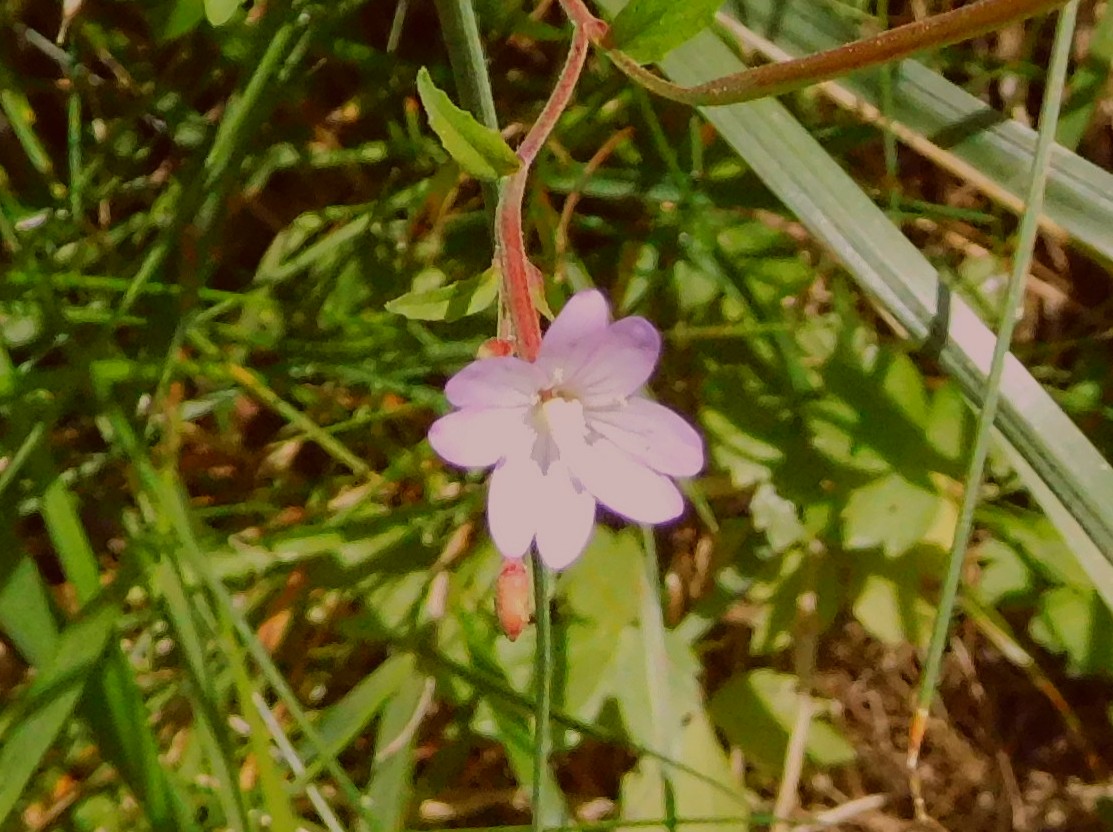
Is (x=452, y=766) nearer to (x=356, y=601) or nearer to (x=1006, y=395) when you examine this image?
(x=356, y=601)

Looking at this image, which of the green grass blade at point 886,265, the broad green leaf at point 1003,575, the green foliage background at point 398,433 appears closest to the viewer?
the green grass blade at point 886,265

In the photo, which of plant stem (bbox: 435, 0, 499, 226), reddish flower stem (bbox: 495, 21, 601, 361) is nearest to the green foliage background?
plant stem (bbox: 435, 0, 499, 226)

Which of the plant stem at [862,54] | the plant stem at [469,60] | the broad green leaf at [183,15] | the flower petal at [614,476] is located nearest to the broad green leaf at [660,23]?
the plant stem at [862,54]

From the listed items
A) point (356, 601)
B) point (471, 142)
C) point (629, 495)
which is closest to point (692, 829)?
point (356, 601)

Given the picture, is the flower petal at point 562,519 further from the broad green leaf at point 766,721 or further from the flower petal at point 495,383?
the broad green leaf at point 766,721

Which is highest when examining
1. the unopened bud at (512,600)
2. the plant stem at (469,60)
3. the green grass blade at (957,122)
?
the plant stem at (469,60)

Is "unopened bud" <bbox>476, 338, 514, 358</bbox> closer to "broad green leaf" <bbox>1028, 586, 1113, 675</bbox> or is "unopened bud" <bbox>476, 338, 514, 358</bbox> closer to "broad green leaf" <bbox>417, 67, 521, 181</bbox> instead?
"broad green leaf" <bbox>417, 67, 521, 181</bbox>

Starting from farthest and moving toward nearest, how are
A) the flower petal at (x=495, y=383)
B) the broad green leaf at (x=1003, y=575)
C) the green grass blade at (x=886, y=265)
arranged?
the broad green leaf at (x=1003, y=575) → the green grass blade at (x=886, y=265) → the flower petal at (x=495, y=383)
